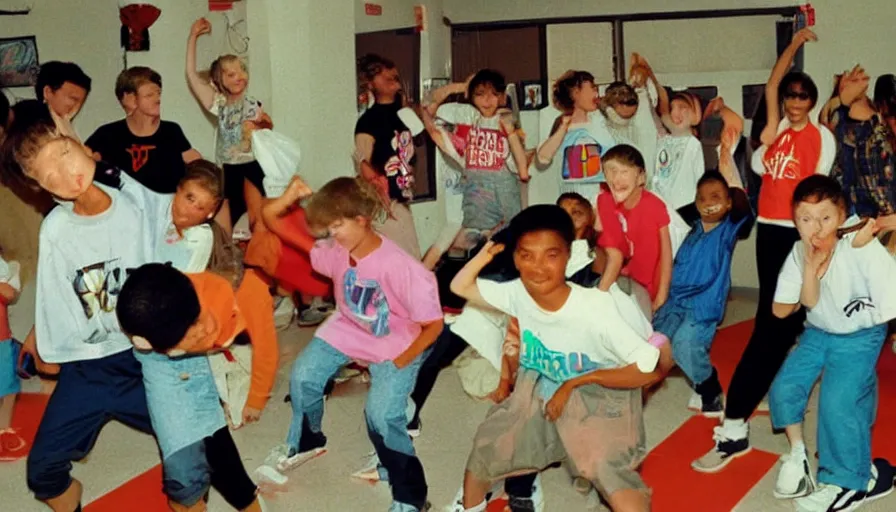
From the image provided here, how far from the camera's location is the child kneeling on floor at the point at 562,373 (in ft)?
9.76

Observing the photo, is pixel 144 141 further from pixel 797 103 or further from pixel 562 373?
pixel 797 103

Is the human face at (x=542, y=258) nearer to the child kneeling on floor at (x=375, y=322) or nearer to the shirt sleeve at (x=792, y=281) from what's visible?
the child kneeling on floor at (x=375, y=322)

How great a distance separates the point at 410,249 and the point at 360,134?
0.76 m

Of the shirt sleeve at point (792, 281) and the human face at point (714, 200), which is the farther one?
the human face at point (714, 200)

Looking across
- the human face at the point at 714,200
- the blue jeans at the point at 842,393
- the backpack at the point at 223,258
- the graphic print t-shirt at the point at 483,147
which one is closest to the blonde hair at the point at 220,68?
the graphic print t-shirt at the point at 483,147

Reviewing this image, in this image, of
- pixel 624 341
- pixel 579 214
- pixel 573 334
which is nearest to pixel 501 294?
pixel 573 334

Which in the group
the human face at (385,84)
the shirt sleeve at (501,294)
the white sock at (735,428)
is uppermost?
the human face at (385,84)

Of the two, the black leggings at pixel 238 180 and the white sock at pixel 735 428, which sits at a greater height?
the black leggings at pixel 238 180

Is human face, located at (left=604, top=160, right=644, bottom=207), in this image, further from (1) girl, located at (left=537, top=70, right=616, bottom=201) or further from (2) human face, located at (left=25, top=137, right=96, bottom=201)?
(2) human face, located at (left=25, top=137, right=96, bottom=201)

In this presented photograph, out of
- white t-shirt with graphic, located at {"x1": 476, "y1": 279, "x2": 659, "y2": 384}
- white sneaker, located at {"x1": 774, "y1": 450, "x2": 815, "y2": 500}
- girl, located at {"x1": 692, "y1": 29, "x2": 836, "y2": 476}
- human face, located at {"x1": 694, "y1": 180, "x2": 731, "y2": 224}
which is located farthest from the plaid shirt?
white t-shirt with graphic, located at {"x1": 476, "y1": 279, "x2": 659, "y2": 384}

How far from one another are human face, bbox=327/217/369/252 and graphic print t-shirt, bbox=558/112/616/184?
2461mm

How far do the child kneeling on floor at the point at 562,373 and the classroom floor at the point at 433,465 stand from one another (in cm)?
64

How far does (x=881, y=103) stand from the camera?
5.41m

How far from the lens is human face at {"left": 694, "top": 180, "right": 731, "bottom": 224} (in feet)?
14.9
